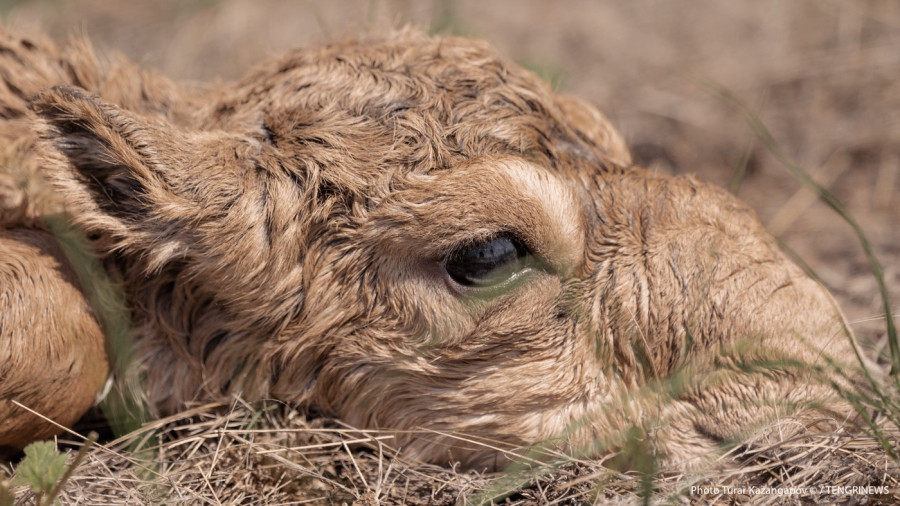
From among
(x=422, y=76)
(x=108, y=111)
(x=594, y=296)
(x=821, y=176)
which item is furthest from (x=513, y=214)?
(x=821, y=176)

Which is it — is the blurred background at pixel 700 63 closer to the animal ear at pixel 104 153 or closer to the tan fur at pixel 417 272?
the tan fur at pixel 417 272

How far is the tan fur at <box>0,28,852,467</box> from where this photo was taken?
282cm

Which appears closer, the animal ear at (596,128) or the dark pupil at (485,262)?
the dark pupil at (485,262)

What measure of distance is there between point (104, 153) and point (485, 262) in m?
1.40

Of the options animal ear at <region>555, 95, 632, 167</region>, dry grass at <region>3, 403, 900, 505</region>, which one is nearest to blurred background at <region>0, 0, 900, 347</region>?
animal ear at <region>555, 95, 632, 167</region>

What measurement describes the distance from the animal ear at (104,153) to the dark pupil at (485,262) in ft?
3.51

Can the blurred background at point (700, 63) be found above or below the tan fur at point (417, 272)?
above

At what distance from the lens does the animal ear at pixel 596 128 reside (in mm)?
3555

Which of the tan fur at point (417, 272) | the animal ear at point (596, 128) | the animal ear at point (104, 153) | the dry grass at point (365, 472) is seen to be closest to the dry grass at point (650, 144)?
the dry grass at point (365, 472)

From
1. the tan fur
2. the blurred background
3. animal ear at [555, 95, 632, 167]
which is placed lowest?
the tan fur

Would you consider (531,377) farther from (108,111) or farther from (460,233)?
(108,111)

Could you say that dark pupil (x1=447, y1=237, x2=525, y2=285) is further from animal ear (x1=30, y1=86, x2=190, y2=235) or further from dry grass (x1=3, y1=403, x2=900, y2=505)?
animal ear (x1=30, y1=86, x2=190, y2=235)

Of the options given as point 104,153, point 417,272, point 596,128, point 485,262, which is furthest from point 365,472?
point 596,128

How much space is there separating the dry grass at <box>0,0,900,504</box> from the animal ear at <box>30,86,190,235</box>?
0.92 metres
